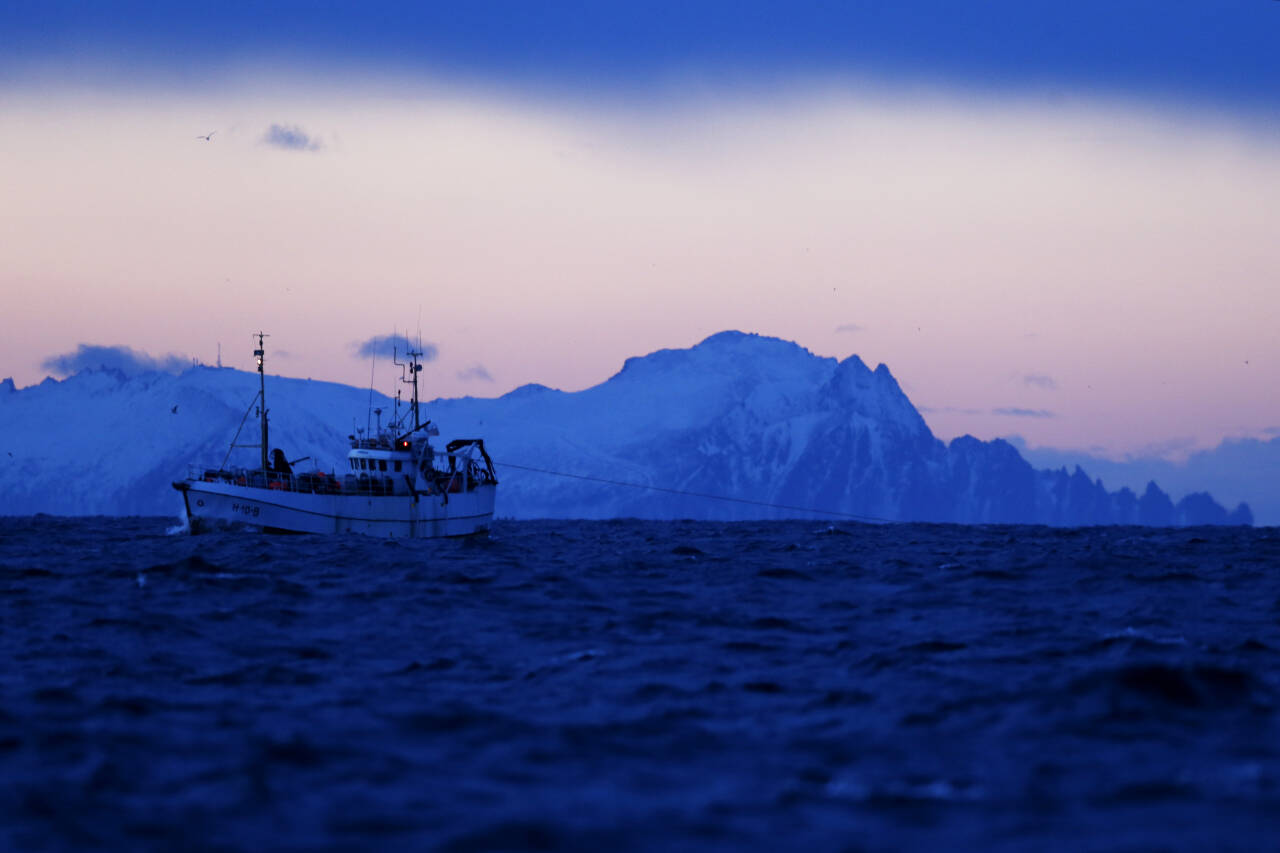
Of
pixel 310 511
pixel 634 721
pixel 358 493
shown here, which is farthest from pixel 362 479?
pixel 634 721

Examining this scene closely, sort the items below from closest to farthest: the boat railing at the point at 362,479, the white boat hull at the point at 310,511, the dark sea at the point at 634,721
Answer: the dark sea at the point at 634,721 → the white boat hull at the point at 310,511 → the boat railing at the point at 362,479

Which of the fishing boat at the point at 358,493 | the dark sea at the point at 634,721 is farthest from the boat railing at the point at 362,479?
the dark sea at the point at 634,721

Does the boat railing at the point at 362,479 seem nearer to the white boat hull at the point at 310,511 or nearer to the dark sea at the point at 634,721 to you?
the white boat hull at the point at 310,511

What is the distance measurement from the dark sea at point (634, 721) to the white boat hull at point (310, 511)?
39286 millimetres

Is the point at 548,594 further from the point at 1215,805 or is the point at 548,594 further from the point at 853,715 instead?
the point at 1215,805

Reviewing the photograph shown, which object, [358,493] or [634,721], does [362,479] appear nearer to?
[358,493]

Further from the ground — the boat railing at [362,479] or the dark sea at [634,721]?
the boat railing at [362,479]

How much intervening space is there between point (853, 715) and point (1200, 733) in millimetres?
4598

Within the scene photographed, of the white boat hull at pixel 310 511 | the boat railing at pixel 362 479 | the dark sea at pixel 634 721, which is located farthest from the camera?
the boat railing at pixel 362 479

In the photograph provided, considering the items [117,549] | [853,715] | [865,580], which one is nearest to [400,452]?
[117,549]

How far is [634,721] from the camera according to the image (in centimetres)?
1731

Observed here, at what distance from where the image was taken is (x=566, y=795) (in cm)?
1320

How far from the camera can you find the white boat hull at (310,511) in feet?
246

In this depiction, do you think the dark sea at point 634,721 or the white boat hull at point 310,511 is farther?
the white boat hull at point 310,511
